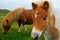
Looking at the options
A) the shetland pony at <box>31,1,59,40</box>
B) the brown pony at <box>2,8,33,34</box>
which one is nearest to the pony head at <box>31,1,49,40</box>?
the shetland pony at <box>31,1,59,40</box>

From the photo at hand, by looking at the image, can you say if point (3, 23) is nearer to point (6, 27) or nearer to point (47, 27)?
point (6, 27)

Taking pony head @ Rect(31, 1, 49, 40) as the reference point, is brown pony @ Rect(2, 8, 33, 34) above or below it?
below

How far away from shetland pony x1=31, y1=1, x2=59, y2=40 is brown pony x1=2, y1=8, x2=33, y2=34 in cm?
105

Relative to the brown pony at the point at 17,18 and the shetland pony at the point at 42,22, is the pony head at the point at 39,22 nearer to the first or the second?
the shetland pony at the point at 42,22

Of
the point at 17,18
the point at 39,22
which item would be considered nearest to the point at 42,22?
the point at 39,22

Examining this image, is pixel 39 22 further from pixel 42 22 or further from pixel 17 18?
pixel 17 18

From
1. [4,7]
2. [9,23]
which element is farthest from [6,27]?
[4,7]

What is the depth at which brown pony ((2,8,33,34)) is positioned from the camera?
1.97m

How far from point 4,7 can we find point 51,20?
927 millimetres

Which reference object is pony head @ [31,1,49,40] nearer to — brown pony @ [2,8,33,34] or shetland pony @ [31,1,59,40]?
shetland pony @ [31,1,59,40]

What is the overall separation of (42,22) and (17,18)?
53.7 inches

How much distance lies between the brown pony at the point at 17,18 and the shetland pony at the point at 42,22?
3.46 ft

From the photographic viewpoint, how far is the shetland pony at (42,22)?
0.77 meters

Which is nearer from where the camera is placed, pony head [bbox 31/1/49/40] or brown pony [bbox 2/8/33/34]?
pony head [bbox 31/1/49/40]
